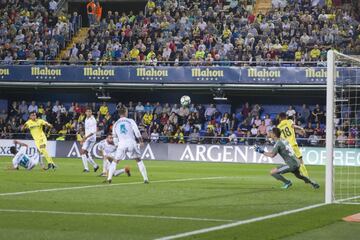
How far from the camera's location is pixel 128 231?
1105 cm

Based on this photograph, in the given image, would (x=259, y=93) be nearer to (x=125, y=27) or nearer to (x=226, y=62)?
(x=226, y=62)

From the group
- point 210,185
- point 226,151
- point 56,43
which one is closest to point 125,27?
point 56,43

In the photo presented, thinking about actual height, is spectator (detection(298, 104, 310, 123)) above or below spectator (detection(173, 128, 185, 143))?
above

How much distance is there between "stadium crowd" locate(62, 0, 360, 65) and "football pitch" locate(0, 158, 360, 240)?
Result: 1997 centimetres

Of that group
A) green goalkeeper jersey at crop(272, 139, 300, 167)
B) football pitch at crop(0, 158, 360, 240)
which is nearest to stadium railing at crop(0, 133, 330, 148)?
football pitch at crop(0, 158, 360, 240)

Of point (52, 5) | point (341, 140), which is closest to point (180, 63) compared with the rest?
point (52, 5)

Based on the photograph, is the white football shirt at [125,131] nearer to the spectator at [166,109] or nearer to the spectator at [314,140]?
the spectator at [314,140]

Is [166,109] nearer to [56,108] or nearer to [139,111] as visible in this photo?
[139,111]

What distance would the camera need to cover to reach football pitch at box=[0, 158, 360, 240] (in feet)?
36.0

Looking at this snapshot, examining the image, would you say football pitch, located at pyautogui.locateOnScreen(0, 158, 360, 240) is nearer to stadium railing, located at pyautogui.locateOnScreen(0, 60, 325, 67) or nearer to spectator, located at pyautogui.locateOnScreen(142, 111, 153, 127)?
stadium railing, located at pyautogui.locateOnScreen(0, 60, 325, 67)

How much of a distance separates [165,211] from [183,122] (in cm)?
2826

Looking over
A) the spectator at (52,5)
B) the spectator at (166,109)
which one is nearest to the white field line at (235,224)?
the spectator at (166,109)

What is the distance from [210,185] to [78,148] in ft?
67.7

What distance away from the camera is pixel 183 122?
1655 inches
